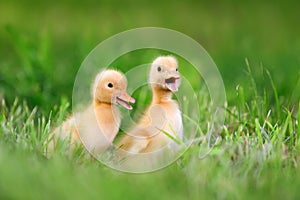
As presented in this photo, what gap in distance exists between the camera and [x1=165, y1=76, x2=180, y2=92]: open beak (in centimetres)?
315

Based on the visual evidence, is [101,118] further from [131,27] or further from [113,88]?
[131,27]

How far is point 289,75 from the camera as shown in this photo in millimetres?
5172

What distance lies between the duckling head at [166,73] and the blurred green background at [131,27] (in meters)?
1.58

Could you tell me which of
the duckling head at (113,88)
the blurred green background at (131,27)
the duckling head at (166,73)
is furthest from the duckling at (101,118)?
the blurred green background at (131,27)

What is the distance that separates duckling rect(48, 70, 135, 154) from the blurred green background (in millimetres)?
1485

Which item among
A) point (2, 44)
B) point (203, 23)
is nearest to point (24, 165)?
point (2, 44)

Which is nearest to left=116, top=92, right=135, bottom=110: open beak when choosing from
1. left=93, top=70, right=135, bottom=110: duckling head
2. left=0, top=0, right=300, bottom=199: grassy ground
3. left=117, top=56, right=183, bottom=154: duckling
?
left=93, top=70, right=135, bottom=110: duckling head

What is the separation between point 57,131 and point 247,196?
109cm

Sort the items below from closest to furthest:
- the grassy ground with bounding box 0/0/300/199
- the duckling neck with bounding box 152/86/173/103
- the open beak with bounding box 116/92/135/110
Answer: the grassy ground with bounding box 0/0/300/199 < the open beak with bounding box 116/92/135/110 < the duckling neck with bounding box 152/86/173/103

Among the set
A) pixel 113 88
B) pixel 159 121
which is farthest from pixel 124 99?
pixel 159 121

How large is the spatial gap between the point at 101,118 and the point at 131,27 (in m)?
3.17

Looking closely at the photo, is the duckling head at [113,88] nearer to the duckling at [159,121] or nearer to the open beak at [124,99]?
the open beak at [124,99]

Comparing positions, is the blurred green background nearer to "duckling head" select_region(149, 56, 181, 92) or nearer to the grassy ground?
the grassy ground

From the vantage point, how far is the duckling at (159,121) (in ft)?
10.3
